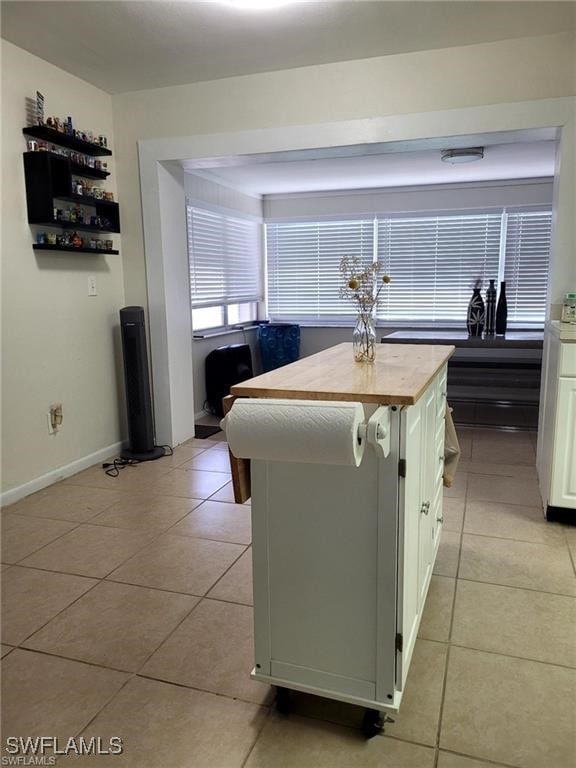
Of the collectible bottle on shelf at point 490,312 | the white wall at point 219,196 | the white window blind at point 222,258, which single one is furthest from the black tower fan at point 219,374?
the collectible bottle on shelf at point 490,312


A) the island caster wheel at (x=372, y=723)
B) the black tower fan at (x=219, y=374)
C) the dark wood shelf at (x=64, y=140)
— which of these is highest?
the dark wood shelf at (x=64, y=140)

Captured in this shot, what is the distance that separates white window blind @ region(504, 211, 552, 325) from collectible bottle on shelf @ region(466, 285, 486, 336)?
117cm

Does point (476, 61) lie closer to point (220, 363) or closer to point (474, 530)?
point (474, 530)

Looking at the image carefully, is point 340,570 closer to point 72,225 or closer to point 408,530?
point 408,530

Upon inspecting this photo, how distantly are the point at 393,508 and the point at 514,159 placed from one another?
4.35 meters

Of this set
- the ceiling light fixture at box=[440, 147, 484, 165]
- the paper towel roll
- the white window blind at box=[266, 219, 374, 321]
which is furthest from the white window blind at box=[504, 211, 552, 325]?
the paper towel roll

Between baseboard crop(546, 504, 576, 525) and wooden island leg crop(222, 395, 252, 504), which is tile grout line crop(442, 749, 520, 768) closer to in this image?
wooden island leg crop(222, 395, 252, 504)

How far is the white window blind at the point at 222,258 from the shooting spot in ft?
16.6

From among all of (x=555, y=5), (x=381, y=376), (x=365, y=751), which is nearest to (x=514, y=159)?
(x=555, y=5)

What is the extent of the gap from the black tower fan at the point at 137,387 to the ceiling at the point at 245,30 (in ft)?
4.81

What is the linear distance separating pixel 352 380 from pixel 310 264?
526 cm

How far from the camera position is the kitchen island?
1357 millimetres

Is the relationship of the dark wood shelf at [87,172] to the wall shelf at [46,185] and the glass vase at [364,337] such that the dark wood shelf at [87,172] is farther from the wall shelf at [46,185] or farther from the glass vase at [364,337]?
the glass vase at [364,337]

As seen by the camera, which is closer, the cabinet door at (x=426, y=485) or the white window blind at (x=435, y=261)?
the cabinet door at (x=426, y=485)
